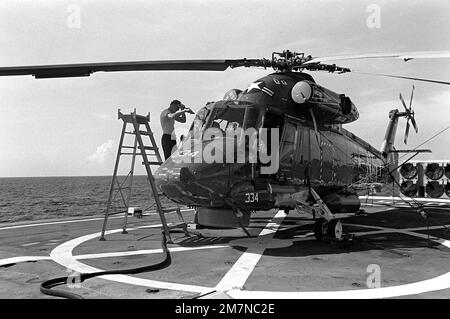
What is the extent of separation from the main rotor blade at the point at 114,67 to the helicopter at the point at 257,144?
2 cm

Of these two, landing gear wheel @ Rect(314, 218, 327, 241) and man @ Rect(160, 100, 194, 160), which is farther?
man @ Rect(160, 100, 194, 160)

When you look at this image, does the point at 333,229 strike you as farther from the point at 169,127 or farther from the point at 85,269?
the point at 85,269

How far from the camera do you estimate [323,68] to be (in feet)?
35.6

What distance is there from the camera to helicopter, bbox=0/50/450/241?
29.0 ft

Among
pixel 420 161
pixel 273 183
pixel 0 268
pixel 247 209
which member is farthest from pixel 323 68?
pixel 420 161

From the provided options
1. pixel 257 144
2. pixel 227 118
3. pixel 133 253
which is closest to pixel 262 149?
pixel 257 144

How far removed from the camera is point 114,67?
9.12m

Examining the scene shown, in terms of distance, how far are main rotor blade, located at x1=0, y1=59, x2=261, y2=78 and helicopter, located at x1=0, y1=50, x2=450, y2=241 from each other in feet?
0.07

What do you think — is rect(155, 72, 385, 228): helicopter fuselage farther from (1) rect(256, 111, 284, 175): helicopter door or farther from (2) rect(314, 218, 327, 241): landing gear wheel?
(2) rect(314, 218, 327, 241): landing gear wheel

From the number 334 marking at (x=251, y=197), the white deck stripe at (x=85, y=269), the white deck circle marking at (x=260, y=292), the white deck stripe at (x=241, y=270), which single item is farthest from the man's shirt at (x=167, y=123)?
the white deck circle marking at (x=260, y=292)

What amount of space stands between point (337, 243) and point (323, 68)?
4.75m

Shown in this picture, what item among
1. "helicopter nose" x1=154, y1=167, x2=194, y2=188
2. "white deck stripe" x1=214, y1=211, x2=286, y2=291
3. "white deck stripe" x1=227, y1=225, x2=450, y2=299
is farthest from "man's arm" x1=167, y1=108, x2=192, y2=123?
"white deck stripe" x1=227, y1=225, x2=450, y2=299

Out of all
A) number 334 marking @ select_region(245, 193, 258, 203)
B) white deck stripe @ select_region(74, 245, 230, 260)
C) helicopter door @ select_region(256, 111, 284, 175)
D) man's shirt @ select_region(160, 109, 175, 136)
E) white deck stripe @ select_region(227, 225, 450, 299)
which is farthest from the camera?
man's shirt @ select_region(160, 109, 175, 136)
